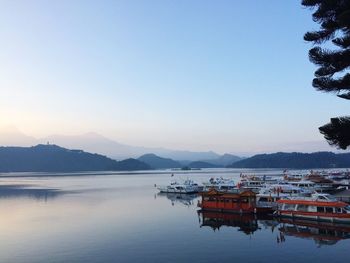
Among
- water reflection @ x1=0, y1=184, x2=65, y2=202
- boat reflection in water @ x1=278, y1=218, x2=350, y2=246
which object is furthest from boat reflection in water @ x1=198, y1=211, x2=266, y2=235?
water reflection @ x1=0, y1=184, x2=65, y2=202

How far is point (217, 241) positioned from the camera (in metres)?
39.1

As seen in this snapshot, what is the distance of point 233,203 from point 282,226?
1154cm

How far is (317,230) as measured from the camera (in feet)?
142

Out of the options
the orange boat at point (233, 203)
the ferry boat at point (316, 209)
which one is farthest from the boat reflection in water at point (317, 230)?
the orange boat at point (233, 203)

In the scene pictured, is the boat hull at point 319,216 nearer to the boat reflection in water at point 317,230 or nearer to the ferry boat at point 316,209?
the ferry boat at point 316,209

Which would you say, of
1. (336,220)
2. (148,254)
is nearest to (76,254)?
(148,254)

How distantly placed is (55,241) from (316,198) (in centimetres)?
3036

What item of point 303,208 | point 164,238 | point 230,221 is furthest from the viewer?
point 230,221

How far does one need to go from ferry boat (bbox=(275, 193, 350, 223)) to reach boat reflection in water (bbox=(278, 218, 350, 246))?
0.77 meters

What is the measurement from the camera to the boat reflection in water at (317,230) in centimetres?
3925

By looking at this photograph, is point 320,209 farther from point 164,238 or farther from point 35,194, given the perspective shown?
point 35,194

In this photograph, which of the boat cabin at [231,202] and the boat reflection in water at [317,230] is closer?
the boat reflection in water at [317,230]

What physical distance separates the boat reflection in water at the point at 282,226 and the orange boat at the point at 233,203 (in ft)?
3.86

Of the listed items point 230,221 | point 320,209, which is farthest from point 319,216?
point 230,221
